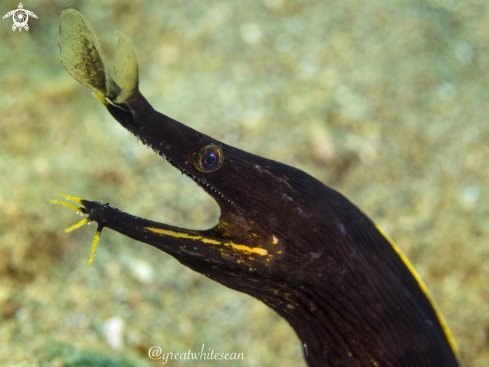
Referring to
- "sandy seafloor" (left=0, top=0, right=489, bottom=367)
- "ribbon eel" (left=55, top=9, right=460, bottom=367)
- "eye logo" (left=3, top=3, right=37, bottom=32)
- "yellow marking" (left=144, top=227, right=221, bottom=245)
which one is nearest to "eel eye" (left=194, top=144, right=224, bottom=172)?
"ribbon eel" (left=55, top=9, right=460, bottom=367)

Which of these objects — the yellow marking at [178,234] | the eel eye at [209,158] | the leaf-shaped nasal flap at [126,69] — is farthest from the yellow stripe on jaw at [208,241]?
the leaf-shaped nasal flap at [126,69]

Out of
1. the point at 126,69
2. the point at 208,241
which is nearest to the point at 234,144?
the point at 208,241

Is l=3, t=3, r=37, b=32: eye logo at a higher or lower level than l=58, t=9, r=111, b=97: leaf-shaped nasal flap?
higher

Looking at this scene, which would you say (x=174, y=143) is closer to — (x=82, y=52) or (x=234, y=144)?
(x=82, y=52)

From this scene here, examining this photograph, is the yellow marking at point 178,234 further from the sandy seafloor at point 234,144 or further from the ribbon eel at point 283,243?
the sandy seafloor at point 234,144

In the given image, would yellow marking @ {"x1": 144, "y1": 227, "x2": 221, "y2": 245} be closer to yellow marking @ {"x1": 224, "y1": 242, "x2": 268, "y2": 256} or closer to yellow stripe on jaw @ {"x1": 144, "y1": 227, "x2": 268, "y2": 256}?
yellow stripe on jaw @ {"x1": 144, "y1": 227, "x2": 268, "y2": 256}

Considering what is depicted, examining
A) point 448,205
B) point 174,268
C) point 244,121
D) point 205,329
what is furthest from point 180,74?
point 448,205

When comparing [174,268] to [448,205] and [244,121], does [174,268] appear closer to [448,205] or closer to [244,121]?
[244,121]
